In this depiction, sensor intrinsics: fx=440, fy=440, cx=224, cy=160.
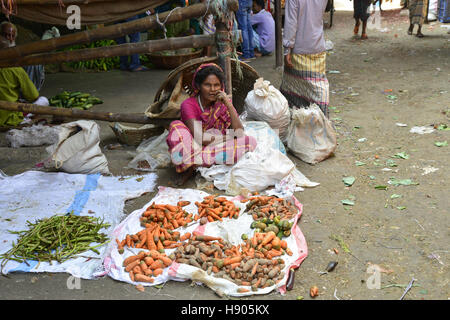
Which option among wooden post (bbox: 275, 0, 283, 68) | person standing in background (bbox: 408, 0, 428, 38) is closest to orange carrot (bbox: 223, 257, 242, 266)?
wooden post (bbox: 275, 0, 283, 68)

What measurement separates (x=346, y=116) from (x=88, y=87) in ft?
14.9

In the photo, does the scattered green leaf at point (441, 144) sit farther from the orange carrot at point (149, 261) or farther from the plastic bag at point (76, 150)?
the plastic bag at point (76, 150)

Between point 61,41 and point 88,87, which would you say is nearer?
point 61,41

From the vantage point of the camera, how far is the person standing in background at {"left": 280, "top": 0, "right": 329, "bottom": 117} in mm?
4746

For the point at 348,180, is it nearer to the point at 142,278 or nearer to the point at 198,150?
the point at 198,150

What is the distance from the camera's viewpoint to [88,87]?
7758mm

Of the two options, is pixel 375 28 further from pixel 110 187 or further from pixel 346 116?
pixel 110 187

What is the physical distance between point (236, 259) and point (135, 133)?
261 cm

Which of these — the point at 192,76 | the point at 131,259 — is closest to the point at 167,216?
the point at 131,259

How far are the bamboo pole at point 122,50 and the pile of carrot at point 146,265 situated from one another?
2.23 metres

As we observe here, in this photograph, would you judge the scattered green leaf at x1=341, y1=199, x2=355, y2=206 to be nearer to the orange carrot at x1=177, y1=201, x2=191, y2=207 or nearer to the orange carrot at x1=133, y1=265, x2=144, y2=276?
the orange carrot at x1=177, y1=201, x2=191, y2=207

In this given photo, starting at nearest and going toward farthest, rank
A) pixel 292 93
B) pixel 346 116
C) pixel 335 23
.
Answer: pixel 292 93 → pixel 346 116 → pixel 335 23

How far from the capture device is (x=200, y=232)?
10.7ft

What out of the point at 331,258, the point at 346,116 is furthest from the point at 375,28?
the point at 331,258
